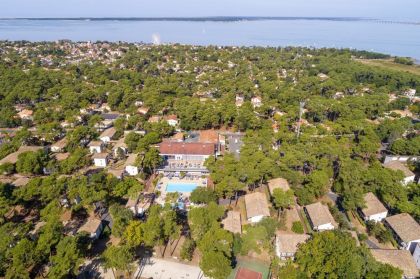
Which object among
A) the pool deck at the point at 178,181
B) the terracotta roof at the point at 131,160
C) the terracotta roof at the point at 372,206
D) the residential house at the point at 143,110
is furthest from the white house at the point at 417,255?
the residential house at the point at 143,110

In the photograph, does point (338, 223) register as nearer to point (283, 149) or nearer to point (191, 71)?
point (283, 149)

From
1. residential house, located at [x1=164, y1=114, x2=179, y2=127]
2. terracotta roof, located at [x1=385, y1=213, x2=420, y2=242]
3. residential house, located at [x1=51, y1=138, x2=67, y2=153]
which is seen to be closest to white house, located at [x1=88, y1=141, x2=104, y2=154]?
residential house, located at [x1=51, y1=138, x2=67, y2=153]

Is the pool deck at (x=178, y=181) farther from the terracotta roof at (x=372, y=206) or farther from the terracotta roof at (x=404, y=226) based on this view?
the terracotta roof at (x=404, y=226)

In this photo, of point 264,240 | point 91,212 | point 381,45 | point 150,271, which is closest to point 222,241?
point 264,240

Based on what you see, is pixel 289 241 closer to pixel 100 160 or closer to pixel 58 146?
pixel 100 160

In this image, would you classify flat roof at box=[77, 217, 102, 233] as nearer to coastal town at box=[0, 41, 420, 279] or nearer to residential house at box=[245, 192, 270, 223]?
coastal town at box=[0, 41, 420, 279]
